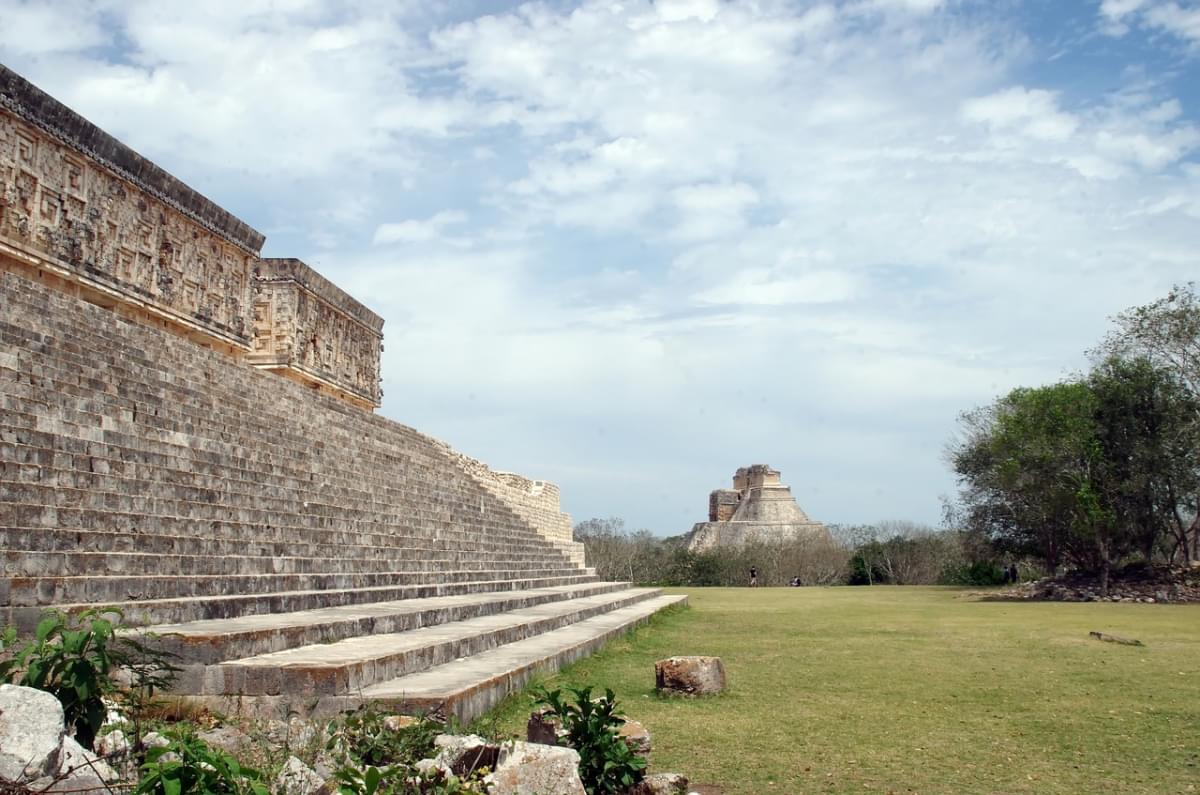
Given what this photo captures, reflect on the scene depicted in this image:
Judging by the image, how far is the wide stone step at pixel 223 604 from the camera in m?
5.23

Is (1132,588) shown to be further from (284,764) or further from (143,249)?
(284,764)

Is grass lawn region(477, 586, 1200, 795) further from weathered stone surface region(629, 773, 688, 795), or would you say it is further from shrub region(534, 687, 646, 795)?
shrub region(534, 687, 646, 795)

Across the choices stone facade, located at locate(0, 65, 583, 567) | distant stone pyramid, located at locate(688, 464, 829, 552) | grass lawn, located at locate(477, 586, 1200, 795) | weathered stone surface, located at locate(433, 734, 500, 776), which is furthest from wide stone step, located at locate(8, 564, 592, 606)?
distant stone pyramid, located at locate(688, 464, 829, 552)

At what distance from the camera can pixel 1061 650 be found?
34.6 ft

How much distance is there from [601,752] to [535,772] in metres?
0.52

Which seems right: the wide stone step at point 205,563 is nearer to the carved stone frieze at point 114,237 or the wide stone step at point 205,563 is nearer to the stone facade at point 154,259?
the stone facade at point 154,259

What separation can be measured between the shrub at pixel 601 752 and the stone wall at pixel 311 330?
16.6 m

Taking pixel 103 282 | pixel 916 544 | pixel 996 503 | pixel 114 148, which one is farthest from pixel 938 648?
pixel 916 544

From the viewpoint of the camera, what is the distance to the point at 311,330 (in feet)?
69.3

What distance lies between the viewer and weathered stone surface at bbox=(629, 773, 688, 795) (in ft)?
13.6

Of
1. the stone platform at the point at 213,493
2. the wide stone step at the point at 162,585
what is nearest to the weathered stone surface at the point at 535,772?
the stone platform at the point at 213,493

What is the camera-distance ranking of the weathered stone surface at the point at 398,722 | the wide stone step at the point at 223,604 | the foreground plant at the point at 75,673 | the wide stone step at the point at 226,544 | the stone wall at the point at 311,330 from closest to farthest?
the foreground plant at the point at 75,673
the weathered stone surface at the point at 398,722
the wide stone step at the point at 223,604
the wide stone step at the point at 226,544
the stone wall at the point at 311,330

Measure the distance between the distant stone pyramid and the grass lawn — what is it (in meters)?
33.4

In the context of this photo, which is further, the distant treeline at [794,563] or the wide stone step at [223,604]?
the distant treeline at [794,563]
